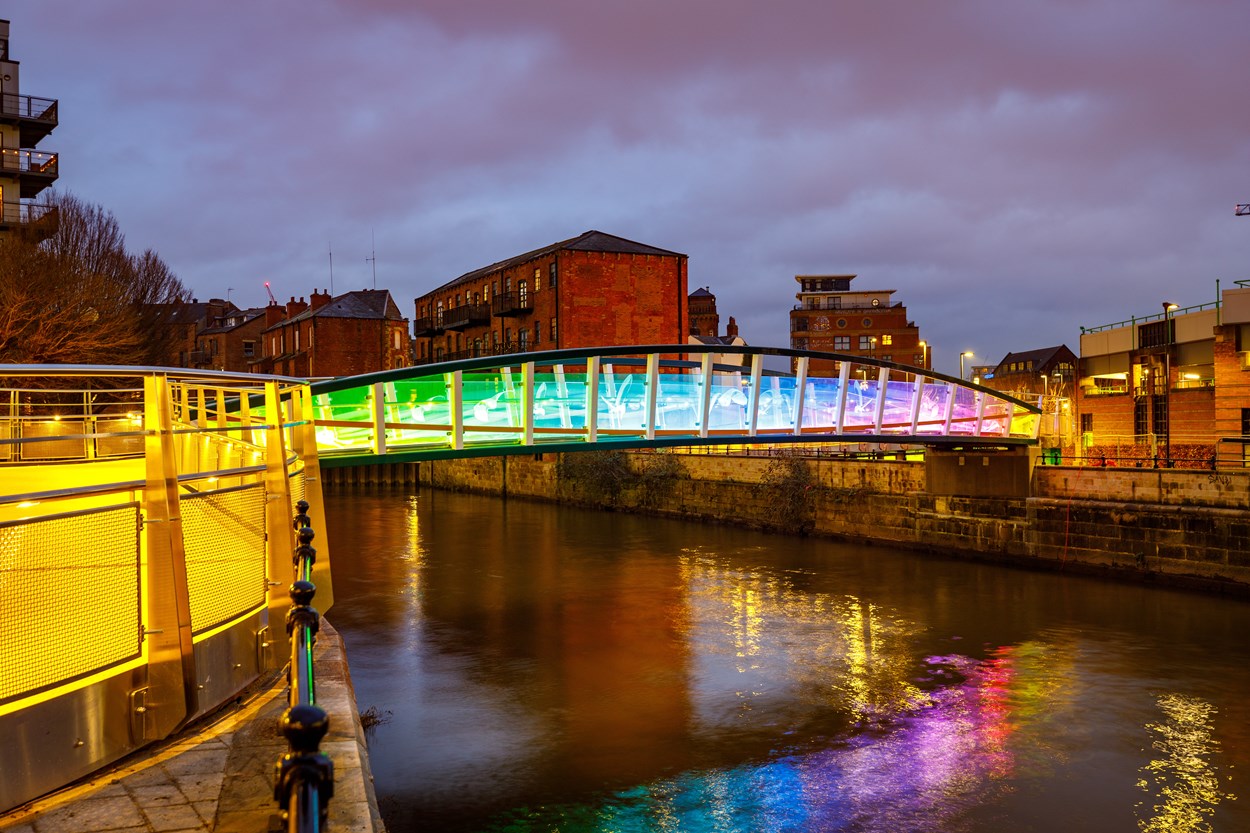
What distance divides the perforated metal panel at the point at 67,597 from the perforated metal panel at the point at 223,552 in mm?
498

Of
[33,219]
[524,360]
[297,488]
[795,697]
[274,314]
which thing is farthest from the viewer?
[274,314]

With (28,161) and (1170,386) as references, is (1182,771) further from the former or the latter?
(28,161)

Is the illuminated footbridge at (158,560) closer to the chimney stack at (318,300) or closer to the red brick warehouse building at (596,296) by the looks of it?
the red brick warehouse building at (596,296)

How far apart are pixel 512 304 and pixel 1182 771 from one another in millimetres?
42417

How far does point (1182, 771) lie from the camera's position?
12141mm

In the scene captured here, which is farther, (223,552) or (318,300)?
(318,300)

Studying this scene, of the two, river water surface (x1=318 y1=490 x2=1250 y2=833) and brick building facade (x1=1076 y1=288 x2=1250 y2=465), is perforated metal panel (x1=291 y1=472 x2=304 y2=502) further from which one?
brick building facade (x1=1076 y1=288 x2=1250 y2=465)

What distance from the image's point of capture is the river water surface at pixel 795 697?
1095 cm

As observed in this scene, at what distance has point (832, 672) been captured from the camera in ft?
53.8

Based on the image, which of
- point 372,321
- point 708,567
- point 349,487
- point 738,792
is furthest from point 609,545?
point 372,321

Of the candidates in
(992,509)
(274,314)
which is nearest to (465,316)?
(274,314)

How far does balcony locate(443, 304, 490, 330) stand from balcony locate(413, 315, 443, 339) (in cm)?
251

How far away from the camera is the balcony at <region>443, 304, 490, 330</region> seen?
55250mm

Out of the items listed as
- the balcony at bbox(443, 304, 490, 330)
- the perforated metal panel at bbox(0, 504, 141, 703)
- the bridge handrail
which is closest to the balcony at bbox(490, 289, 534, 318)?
the balcony at bbox(443, 304, 490, 330)
